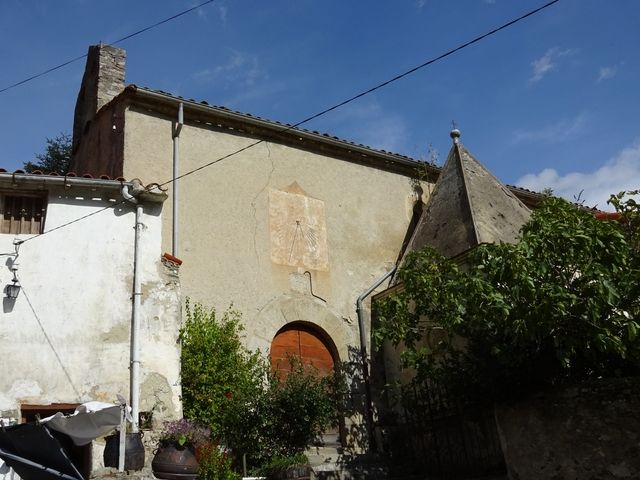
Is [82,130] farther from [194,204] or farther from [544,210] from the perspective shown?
[544,210]

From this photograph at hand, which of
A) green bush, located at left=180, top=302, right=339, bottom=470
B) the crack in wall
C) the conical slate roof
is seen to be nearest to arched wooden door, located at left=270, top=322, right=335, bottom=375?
green bush, located at left=180, top=302, right=339, bottom=470

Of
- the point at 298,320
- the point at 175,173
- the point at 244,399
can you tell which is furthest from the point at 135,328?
the point at 298,320

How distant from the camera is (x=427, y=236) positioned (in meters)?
12.5

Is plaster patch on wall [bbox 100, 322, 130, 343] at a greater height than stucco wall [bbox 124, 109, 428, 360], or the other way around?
stucco wall [bbox 124, 109, 428, 360]

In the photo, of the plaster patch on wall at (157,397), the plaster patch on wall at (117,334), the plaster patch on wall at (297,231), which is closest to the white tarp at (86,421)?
the plaster patch on wall at (157,397)

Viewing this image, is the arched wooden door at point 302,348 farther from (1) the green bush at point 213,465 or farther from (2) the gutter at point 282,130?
(2) the gutter at point 282,130

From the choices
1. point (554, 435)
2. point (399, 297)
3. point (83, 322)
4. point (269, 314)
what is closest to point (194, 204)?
point (269, 314)

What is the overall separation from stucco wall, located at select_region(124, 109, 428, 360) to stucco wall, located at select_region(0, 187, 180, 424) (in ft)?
3.77

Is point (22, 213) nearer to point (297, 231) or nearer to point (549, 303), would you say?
point (297, 231)

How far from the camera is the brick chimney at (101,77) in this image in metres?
13.2

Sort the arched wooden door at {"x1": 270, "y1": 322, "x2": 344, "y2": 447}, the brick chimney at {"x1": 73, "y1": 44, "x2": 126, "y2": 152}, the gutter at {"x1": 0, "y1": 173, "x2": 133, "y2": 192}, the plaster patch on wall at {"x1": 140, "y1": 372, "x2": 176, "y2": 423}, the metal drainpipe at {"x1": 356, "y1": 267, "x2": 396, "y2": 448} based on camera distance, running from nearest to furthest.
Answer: the plaster patch on wall at {"x1": 140, "y1": 372, "x2": 176, "y2": 423} → the gutter at {"x1": 0, "y1": 173, "x2": 133, "y2": 192} → the arched wooden door at {"x1": 270, "y1": 322, "x2": 344, "y2": 447} → the metal drainpipe at {"x1": 356, "y1": 267, "x2": 396, "y2": 448} → the brick chimney at {"x1": 73, "y1": 44, "x2": 126, "y2": 152}

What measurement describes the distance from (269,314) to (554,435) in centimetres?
529

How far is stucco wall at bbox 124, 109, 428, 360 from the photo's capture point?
35.7ft

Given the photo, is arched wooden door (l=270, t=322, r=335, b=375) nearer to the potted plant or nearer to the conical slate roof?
the conical slate roof
